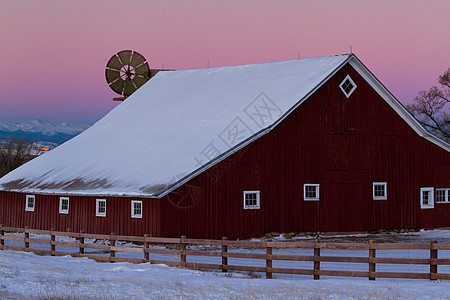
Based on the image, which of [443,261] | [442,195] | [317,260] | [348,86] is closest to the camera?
[443,261]

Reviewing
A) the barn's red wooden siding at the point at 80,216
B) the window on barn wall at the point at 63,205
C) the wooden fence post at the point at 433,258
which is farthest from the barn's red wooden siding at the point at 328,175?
the wooden fence post at the point at 433,258

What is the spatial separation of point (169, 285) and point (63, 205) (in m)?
19.8

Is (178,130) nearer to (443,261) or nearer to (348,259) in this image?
(348,259)

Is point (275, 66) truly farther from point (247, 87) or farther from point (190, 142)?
point (190, 142)

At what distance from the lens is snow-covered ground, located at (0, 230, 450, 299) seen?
54.0ft

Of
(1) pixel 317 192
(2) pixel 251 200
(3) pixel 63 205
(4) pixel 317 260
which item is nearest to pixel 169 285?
(4) pixel 317 260

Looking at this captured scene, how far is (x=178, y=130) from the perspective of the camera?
39312 mm

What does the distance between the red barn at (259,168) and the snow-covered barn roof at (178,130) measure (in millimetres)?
89

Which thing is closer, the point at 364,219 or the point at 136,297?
the point at 136,297

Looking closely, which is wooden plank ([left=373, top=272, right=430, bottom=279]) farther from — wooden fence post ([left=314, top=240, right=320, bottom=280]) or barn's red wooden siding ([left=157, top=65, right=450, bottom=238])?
barn's red wooden siding ([left=157, top=65, right=450, bottom=238])

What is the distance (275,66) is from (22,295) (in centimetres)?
2825

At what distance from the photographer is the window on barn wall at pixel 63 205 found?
36.5 m

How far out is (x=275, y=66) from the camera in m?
42.6

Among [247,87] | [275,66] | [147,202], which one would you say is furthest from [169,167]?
[275,66]
